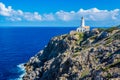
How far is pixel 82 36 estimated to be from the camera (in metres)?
120

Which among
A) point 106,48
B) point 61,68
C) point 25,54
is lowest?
point 25,54

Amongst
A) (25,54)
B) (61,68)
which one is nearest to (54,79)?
(61,68)

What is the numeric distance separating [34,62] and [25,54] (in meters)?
65.5

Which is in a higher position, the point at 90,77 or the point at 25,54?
the point at 90,77

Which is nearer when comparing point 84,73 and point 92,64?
point 84,73

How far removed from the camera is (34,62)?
436ft

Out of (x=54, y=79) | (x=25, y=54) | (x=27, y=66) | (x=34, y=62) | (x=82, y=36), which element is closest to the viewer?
(x=54, y=79)

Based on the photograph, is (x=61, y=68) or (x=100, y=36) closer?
(x=61, y=68)

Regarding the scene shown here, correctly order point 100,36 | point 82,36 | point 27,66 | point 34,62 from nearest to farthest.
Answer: point 100,36
point 82,36
point 34,62
point 27,66

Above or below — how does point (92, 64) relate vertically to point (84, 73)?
above

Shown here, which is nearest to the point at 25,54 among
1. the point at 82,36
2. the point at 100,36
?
the point at 82,36

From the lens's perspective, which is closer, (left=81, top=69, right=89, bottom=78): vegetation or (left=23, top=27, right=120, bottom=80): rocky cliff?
(left=23, top=27, right=120, bottom=80): rocky cliff

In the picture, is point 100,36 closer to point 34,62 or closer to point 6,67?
point 34,62

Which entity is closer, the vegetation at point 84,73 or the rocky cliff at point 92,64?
the rocky cliff at point 92,64
